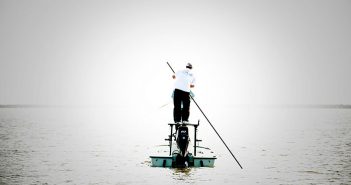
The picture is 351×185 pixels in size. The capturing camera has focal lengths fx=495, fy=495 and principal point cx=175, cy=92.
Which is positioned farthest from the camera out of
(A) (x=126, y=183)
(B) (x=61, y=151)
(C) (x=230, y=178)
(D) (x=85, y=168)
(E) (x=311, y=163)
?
(B) (x=61, y=151)

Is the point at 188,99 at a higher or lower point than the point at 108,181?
higher

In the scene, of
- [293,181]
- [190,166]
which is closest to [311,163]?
[293,181]

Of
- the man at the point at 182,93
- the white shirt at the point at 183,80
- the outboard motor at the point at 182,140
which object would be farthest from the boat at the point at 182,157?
the white shirt at the point at 183,80

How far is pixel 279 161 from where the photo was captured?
970 inches

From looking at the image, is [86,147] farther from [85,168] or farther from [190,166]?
[190,166]

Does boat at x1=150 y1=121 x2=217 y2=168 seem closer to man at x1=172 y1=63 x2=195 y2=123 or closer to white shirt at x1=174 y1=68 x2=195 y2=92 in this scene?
man at x1=172 y1=63 x2=195 y2=123

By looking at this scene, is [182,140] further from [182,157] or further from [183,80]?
[183,80]

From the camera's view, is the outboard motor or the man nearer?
the outboard motor

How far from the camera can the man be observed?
20.0m

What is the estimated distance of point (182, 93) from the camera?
65.9 feet

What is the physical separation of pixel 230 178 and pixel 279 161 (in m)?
6.46

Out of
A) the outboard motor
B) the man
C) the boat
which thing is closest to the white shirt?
the man

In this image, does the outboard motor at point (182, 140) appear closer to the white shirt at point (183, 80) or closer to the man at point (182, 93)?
the man at point (182, 93)

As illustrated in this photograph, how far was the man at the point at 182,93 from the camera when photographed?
20000mm
